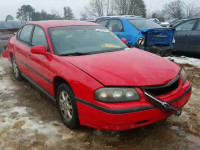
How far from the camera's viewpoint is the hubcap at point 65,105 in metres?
3.26

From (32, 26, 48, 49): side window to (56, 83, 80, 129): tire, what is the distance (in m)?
0.97

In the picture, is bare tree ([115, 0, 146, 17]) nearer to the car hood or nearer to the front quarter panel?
the car hood

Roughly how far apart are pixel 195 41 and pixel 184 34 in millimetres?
575

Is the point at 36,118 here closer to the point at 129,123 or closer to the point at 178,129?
the point at 129,123

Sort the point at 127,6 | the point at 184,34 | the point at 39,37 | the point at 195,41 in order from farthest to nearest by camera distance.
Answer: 1. the point at 127,6
2. the point at 184,34
3. the point at 195,41
4. the point at 39,37

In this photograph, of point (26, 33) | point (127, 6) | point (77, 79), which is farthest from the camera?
point (127, 6)

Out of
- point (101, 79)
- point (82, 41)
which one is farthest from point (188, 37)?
point (101, 79)

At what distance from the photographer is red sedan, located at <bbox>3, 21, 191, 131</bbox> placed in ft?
8.77

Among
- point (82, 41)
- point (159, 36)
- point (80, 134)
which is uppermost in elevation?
point (82, 41)

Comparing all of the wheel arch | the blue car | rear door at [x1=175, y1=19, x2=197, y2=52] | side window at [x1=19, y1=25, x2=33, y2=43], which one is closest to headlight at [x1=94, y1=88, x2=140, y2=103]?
the wheel arch

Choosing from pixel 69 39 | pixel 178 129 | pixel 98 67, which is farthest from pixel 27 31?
pixel 178 129

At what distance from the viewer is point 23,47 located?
4863 millimetres

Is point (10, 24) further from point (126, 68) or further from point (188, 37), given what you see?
point (126, 68)

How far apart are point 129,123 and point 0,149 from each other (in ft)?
5.28
